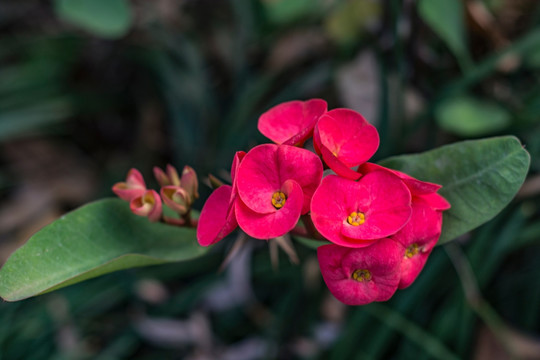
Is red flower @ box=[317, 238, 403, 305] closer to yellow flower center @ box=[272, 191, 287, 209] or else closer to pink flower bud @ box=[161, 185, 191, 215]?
yellow flower center @ box=[272, 191, 287, 209]

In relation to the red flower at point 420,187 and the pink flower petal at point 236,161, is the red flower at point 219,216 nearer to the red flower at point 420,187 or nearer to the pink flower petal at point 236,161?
the pink flower petal at point 236,161

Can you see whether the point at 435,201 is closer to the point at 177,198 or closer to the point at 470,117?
the point at 177,198

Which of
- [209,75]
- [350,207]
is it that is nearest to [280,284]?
[350,207]

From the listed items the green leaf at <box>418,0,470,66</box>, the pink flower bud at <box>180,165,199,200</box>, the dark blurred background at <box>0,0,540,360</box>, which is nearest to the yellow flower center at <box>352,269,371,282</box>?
the pink flower bud at <box>180,165,199,200</box>

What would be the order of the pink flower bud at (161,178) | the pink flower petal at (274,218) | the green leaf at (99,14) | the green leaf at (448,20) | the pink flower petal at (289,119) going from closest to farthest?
the pink flower petal at (274,218) → the pink flower petal at (289,119) → the pink flower bud at (161,178) → the green leaf at (448,20) → the green leaf at (99,14)

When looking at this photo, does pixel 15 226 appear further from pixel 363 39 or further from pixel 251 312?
pixel 363 39

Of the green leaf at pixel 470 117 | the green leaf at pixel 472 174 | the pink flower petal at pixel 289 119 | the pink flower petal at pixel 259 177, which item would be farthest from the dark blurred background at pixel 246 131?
the pink flower petal at pixel 259 177
